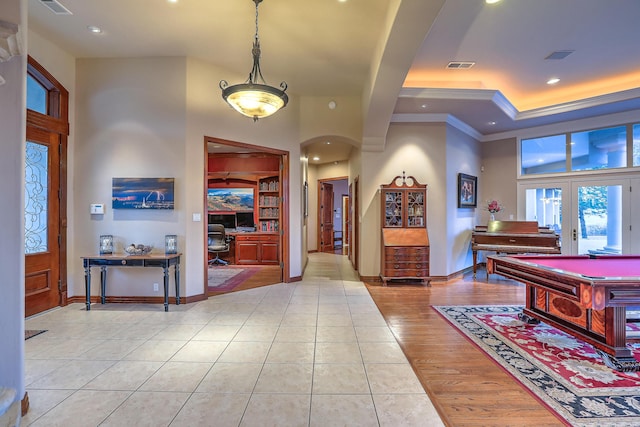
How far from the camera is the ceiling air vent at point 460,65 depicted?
185 inches

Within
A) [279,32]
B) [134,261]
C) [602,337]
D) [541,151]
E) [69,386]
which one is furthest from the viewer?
[541,151]

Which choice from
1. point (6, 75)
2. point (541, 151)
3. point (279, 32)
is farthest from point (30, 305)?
point (541, 151)

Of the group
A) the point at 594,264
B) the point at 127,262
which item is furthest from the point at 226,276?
the point at 594,264

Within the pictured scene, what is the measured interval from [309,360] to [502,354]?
183 cm

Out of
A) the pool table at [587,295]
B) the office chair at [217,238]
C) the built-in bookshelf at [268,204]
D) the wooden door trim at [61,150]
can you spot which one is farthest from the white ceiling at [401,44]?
the office chair at [217,238]

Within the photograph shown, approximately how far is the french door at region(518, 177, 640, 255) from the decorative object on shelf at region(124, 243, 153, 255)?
7.61 metres

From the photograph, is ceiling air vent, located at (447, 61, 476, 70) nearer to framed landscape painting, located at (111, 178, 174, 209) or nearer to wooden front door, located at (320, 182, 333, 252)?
framed landscape painting, located at (111, 178, 174, 209)

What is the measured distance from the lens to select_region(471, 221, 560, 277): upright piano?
577 centimetres

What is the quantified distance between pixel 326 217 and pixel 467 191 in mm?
5492

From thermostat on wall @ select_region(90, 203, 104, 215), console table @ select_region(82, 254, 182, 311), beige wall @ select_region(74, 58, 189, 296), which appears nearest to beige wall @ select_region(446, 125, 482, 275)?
beige wall @ select_region(74, 58, 189, 296)

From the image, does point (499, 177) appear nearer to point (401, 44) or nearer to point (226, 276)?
point (401, 44)

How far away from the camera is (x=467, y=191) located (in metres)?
6.71

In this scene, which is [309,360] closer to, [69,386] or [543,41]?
[69,386]

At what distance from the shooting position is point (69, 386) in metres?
2.38
